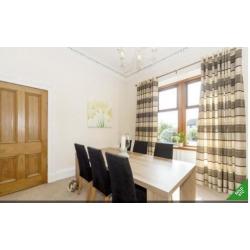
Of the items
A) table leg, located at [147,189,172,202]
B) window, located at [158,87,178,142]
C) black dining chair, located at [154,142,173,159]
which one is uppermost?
window, located at [158,87,178,142]

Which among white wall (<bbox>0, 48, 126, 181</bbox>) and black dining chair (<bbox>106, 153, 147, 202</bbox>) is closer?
black dining chair (<bbox>106, 153, 147, 202</bbox>)

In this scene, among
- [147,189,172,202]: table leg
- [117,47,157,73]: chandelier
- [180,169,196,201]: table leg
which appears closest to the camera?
[147,189,172,202]: table leg

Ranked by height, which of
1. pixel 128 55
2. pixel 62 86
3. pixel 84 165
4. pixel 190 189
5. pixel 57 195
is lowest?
pixel 57 195

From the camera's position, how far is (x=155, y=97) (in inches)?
135

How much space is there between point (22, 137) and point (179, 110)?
10.9 feet

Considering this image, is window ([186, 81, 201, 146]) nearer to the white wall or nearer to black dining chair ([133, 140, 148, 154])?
black dining chair ([133, 140, 148, 154])

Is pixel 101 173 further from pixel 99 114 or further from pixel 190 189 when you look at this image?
pixel 99 114

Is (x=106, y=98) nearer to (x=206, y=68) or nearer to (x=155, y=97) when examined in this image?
(x=155, y=97)

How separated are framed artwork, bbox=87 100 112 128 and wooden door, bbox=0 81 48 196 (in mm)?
1036

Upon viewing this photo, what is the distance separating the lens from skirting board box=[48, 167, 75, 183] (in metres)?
2.78

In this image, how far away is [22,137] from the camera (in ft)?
7.89

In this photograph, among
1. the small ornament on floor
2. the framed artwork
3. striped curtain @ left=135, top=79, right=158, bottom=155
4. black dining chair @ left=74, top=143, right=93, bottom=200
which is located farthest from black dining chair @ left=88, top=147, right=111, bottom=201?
striped curtain @ left=135, top=79, right=158, bottom=155

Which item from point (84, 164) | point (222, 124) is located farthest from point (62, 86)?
point (222, 124)
